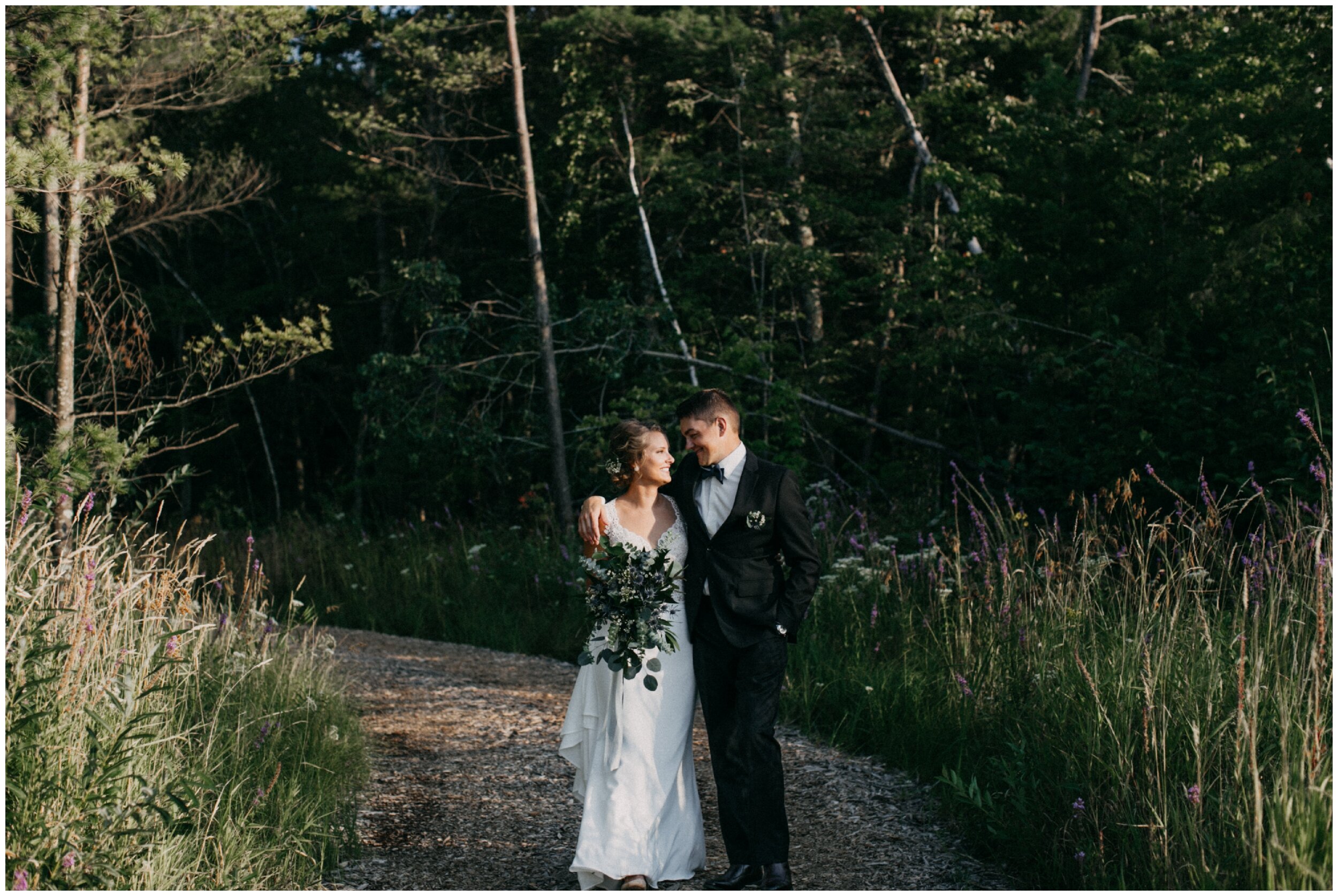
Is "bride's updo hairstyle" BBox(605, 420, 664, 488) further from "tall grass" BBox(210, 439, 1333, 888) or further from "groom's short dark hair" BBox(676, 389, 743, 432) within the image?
→ "tall grass" BBox(210, 439, 1333, 888)

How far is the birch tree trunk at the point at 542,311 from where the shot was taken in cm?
1257

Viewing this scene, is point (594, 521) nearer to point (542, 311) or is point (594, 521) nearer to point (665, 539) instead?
point (665, 539)

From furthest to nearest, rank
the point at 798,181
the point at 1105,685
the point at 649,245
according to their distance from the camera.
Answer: the point at 798,181 < the point at 649,245 < the point at 1105,685

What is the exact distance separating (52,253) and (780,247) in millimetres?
8126

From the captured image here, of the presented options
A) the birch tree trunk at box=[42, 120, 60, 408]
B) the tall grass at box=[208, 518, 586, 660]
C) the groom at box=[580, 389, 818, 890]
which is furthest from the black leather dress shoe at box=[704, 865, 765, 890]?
the birch tree trunk at box=[42, 120, 60, 408]

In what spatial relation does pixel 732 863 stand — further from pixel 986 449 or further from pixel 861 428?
pixel 861 428

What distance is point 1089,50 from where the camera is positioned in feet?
45.5

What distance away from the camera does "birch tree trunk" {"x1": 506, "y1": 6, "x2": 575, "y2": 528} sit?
1257 cm

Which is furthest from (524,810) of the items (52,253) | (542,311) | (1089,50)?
(1089,50)

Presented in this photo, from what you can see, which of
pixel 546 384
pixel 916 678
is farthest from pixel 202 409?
pixel 916 678

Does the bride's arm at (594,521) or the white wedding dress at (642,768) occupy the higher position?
the bride's arm at (594,521)

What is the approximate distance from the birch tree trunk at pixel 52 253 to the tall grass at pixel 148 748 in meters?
2.57

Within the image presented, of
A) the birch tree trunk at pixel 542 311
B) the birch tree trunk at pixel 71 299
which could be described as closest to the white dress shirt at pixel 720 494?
the birch tree trunk at pixel 71 299

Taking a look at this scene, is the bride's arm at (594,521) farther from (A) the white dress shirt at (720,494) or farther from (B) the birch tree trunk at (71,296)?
(B) the birch tree trunk at (71,296)
